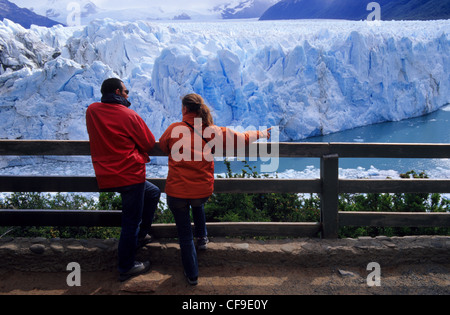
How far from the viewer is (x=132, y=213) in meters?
2.32

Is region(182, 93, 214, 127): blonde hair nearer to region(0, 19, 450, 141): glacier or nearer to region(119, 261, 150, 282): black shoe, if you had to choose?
region(119, 261, 150, 282): black shoe

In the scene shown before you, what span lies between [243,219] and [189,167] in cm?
157

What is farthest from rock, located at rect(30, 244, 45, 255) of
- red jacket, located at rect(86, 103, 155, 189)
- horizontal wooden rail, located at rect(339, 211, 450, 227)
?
horizontal wooden rail, located at rect(339, 211, 450, 227)

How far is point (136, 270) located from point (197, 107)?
121cm

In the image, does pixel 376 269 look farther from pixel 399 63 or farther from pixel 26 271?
pixel 399 63

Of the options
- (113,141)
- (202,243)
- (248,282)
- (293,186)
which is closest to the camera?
(113,141)

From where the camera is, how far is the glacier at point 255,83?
1419 centimetres

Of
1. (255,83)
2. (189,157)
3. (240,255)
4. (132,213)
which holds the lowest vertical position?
(240,255)

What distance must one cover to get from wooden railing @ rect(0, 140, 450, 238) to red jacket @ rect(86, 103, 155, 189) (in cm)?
40

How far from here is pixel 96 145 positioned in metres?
2.21

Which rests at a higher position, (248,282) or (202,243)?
(202,243)

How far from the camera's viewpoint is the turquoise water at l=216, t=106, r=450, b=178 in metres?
11.4

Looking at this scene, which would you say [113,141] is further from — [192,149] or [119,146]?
[192,149]

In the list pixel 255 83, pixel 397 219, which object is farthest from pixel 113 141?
pixel 255 83
